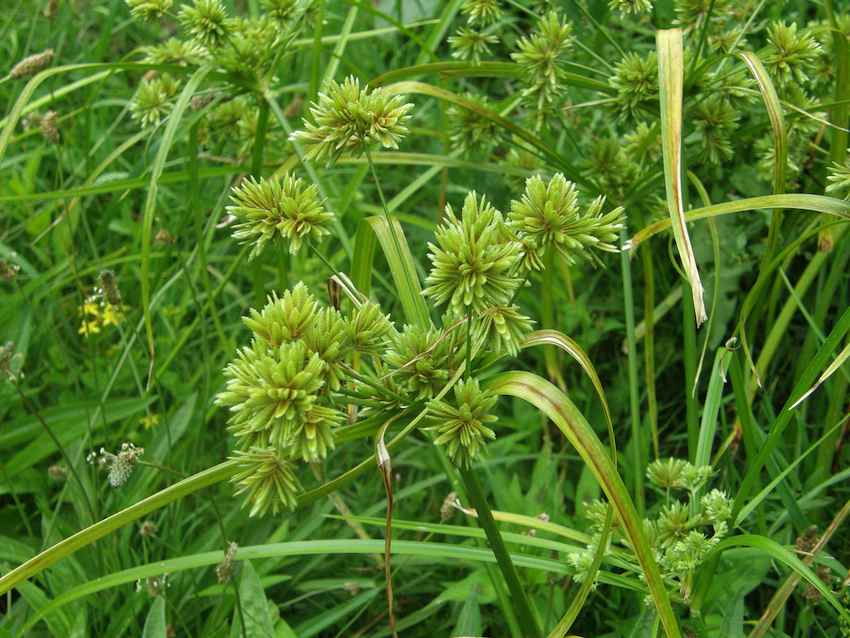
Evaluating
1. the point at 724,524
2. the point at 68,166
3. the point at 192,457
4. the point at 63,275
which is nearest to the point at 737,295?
the point at 724,524

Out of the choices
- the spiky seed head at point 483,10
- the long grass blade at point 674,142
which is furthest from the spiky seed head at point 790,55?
the spiky seed head at point 483,10

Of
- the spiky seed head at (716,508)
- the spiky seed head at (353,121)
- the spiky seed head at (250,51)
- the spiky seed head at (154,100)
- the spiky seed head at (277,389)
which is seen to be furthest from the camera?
the spiky seed head at (154,100)

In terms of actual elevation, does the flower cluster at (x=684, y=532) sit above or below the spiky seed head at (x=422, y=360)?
below

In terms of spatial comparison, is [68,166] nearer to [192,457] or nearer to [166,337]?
[166,337]

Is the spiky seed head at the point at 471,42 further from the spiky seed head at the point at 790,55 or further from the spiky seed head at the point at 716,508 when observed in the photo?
the spiky seed head at the point at 716,508

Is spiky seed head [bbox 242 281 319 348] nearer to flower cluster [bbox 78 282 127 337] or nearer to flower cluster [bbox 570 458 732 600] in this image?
flower cluster [bbox 570 458 732 600]

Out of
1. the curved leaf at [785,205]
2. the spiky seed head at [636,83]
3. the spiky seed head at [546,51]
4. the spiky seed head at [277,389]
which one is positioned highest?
the spiky seed head at [546,51]

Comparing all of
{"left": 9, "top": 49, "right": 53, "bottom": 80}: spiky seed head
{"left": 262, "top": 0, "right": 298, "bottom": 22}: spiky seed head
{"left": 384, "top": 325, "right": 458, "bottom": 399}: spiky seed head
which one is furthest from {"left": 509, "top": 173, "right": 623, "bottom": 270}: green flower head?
{"left": 9, "top": 49, "right": 53, "bottom": 80}: spiky seed head
